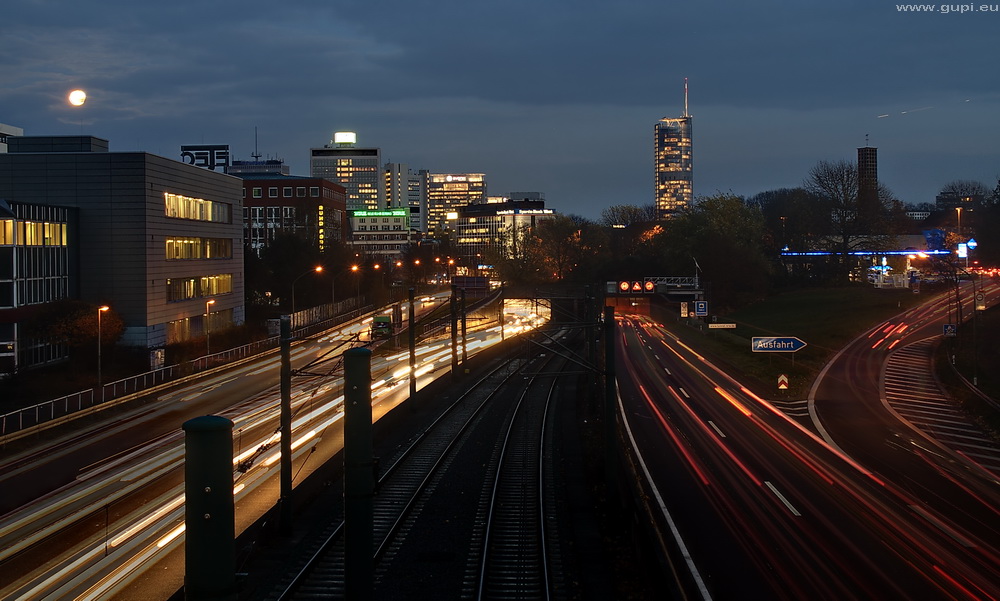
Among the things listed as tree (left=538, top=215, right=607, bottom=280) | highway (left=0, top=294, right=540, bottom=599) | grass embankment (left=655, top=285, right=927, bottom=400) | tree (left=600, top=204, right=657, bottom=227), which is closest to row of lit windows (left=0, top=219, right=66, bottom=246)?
highway (left=0, top=294, right=540, bottom=599)

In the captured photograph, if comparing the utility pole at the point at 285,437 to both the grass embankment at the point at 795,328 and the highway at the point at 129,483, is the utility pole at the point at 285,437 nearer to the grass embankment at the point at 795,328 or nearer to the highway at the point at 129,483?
the highway at the point at 129,483

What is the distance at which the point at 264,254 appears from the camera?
69438 millimetres

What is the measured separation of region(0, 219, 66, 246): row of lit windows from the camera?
121 ft

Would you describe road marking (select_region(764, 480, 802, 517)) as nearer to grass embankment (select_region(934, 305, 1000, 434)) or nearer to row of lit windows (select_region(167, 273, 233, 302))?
grass embankment (select_region(934, 305, 1000, 434))

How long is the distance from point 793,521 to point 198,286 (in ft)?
142

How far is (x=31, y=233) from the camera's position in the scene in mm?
39000

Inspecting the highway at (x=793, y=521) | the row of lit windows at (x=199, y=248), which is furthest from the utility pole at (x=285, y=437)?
the row of lit windows at (x=199, y=248)

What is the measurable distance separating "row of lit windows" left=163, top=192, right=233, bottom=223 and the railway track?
26.1m

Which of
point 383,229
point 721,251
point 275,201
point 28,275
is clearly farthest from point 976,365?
point 383,229

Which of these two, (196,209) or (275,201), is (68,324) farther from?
(275,201)

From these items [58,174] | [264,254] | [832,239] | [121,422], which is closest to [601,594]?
[121,422]

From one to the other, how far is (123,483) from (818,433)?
24217mm

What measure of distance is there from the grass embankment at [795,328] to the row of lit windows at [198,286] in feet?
115

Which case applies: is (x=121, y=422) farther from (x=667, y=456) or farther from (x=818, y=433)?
(x=818, y=433)
